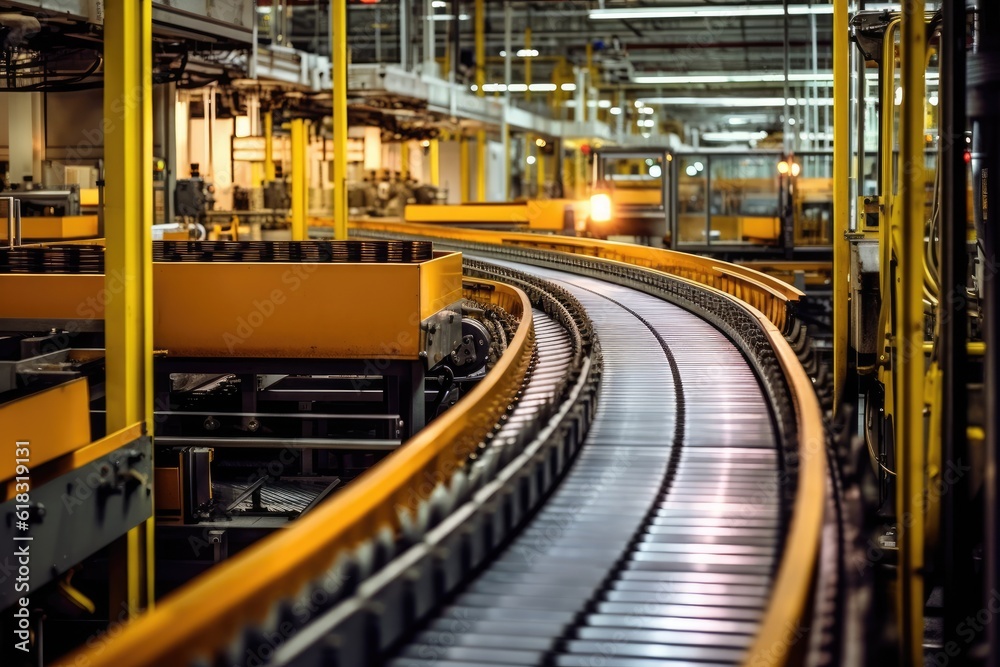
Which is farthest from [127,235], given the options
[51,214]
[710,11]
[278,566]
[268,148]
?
[268,148]

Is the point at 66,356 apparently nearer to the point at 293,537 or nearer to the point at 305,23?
the point at 293,537

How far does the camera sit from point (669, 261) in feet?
40.9

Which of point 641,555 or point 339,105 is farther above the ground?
point 339,105

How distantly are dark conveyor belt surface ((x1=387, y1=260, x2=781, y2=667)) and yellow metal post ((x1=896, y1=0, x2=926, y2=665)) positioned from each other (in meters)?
0.44

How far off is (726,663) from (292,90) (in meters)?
14.0

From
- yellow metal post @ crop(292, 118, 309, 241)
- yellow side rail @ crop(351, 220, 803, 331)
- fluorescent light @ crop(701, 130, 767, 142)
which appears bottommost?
yellow side rail @ crop(351, 220, 803, 331)

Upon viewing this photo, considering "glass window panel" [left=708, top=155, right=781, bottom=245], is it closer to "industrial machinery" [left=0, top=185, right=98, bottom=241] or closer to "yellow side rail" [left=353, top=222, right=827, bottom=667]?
"yellow side rail" [left=353, top=222, right=827, bottom=667]

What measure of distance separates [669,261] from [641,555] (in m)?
8.99

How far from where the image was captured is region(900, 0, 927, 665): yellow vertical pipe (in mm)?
3592

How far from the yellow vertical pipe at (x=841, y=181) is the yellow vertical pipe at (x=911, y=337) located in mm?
3213

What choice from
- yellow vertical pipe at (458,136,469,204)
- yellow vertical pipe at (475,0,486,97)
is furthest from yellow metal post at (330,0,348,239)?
yellow vertical pipe at (458,136,469,204)

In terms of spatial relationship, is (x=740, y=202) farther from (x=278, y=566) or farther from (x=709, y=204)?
(x=278, y=566)

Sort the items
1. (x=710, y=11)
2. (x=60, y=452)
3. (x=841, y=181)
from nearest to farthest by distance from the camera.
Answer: (x=60, y=452), (x=841, y=181), (x=710, y=11)

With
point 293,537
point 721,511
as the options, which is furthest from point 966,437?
point 293,537
